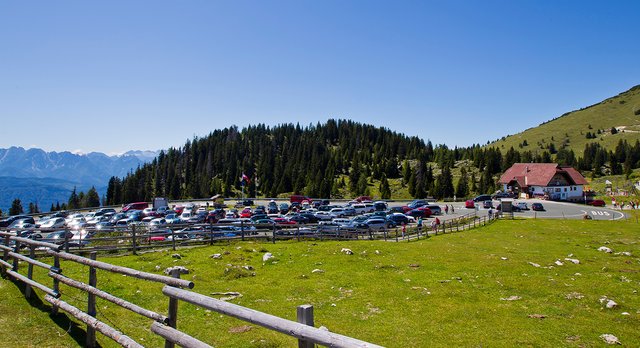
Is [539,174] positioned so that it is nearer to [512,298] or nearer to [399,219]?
[399,219]

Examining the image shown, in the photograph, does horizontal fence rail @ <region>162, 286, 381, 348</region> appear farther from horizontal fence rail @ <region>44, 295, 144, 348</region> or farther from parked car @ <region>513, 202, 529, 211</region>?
parked car @ <region>513, 202, 529, 211</region>

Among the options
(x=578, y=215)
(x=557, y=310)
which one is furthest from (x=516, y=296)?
(x=578, y=215)

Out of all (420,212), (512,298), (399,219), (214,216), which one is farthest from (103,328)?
(420,212)

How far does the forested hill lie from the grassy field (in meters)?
108

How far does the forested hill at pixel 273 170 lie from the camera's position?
5773 inches

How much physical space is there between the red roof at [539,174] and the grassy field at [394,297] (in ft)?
265

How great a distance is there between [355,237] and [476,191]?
96.3m

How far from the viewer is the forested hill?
14662 cm

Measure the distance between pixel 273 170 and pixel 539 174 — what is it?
104m

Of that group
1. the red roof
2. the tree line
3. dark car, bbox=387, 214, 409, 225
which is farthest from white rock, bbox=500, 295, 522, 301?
the tree line

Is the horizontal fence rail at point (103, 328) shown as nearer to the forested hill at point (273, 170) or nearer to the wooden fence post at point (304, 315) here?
the wooden fence post at point (304, 315)

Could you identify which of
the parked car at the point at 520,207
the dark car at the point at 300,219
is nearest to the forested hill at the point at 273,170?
the parked car at the point at 520,207

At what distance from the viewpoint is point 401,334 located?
36.3 feet

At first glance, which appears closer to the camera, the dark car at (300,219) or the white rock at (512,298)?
the white rock at (512,298)
